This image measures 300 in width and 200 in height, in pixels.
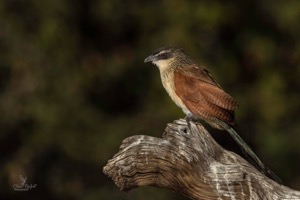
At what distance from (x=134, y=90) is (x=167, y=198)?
196 centimetres

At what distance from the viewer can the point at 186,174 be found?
556 cm

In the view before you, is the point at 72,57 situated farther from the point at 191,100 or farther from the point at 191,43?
the point at 191,100

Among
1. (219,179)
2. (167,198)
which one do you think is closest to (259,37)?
(167,198)

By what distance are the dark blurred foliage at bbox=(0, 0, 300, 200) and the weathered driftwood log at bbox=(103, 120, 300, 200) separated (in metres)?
6.23

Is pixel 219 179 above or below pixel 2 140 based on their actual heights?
below

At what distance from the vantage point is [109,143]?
12414mm

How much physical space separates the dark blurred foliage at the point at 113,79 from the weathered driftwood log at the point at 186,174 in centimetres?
623

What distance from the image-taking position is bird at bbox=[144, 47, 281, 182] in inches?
259

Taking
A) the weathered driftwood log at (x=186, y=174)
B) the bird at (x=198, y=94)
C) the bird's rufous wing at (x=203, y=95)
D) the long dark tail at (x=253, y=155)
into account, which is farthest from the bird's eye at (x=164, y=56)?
the weathered driftwood log at (x=186, y=174)

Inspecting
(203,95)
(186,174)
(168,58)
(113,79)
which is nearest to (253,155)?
A: (203,95)

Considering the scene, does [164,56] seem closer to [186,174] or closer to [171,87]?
[171,87]

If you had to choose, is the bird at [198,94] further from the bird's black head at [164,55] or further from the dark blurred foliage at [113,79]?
the dark blurred foliage at [113,79]

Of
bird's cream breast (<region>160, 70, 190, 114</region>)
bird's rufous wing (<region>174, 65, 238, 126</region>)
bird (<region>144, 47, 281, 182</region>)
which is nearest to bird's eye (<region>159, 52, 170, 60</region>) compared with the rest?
bird (<region>144, 47, 281, 182</region>)

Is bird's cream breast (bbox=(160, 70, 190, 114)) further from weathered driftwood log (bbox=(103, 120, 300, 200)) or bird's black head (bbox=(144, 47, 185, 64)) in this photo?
weathered driftwood log (bbox=(103, 120, 300, 200))
